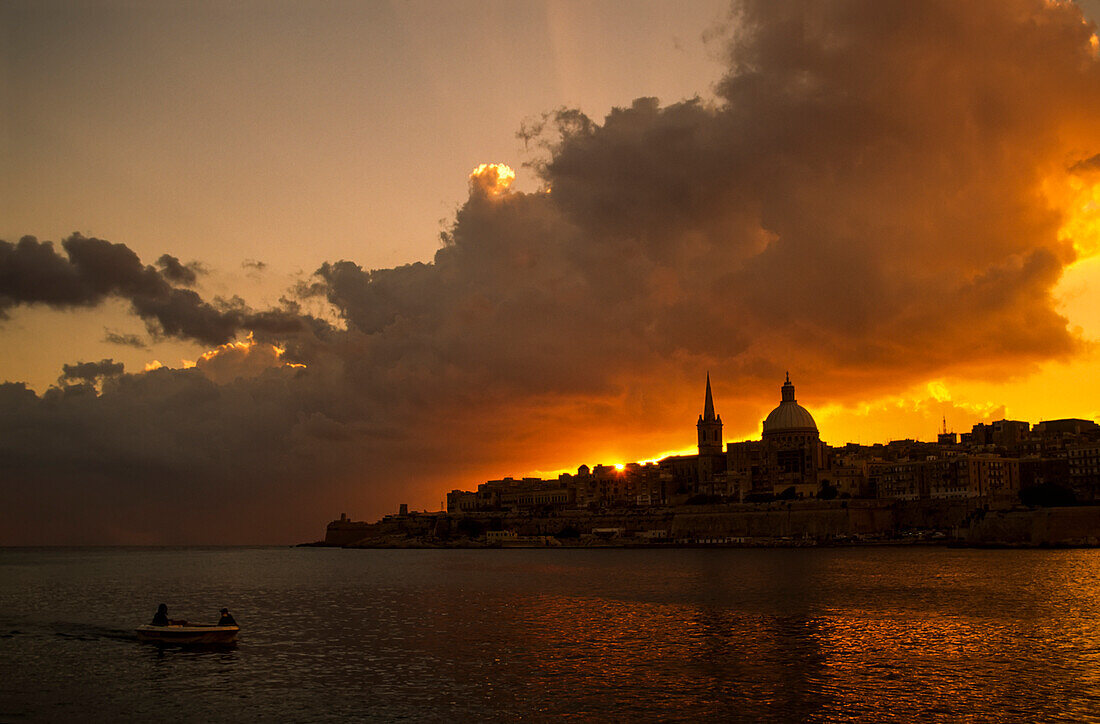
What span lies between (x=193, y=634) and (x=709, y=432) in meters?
135

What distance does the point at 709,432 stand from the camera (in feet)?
531

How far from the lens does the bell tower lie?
159m

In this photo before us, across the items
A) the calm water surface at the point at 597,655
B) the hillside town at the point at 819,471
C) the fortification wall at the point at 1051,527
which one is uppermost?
the hillside town at the point at 819,471

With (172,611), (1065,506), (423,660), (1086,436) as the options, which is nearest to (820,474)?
(1086,436)

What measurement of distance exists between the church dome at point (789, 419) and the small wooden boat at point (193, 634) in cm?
12044

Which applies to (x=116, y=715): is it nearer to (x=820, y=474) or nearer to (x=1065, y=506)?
(x=1065, y=506)

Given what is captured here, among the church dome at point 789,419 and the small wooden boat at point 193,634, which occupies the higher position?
the church dome at point 789,419

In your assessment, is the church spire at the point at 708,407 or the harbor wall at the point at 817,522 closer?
the harbor wall at the point at 817,522

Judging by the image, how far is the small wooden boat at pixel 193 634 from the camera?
32250 millimetres

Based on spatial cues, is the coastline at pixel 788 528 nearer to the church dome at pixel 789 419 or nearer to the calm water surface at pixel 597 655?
the church dome at pixel 789 419

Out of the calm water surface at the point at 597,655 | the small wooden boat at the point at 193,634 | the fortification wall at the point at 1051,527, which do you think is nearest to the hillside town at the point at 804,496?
the fortification wall at the point at 1051,527

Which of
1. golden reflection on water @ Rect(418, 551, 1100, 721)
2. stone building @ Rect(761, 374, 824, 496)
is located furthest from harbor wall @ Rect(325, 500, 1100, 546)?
golden reflection on water @ Rect(418, 551, 1100, 721)

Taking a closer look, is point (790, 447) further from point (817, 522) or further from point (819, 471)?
point (817, 522)

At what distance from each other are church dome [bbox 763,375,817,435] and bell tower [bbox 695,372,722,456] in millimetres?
12054
